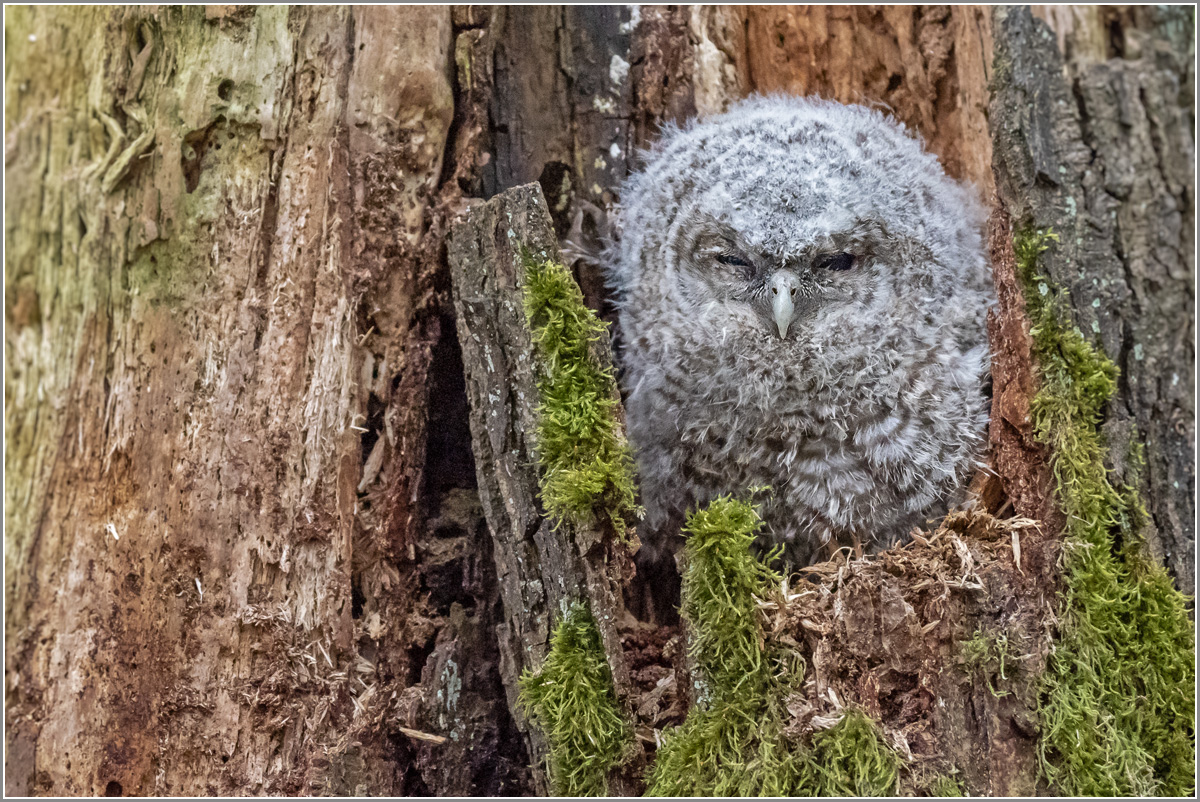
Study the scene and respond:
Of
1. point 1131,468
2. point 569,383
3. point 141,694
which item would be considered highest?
point 569,383

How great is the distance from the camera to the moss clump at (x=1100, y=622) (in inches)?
61.4

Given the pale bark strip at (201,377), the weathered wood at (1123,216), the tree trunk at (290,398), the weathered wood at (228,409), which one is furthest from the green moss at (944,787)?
the pale bark strip at (201,377)

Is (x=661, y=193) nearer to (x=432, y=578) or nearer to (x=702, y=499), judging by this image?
(x=702, y=499)

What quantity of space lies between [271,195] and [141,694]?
1062mm

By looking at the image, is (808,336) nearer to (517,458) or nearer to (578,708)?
(517,458)

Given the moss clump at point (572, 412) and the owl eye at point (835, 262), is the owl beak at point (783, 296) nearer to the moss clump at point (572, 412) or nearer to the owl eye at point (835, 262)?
the owl eye at point (835, 262)

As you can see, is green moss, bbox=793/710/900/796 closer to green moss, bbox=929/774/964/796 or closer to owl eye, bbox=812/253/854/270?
green moss, bbox=929/774/964/796

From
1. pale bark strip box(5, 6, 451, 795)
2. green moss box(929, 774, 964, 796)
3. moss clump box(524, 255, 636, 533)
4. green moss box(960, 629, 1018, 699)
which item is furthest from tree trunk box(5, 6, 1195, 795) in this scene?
green moss box(929, 774, 964, 796)

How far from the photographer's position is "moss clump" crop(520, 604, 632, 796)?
159 cm

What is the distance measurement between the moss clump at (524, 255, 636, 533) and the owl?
341 mm

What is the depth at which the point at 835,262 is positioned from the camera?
192 centimetres

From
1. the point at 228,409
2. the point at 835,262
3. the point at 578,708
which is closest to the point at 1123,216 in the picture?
the point at 835,262

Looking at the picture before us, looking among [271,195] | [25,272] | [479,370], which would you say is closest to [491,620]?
[479,370]

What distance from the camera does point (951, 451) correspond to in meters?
1.89
